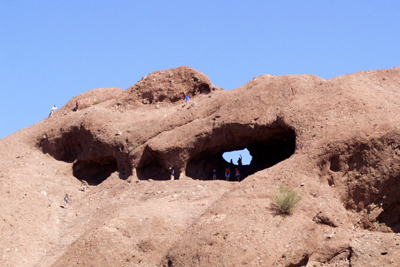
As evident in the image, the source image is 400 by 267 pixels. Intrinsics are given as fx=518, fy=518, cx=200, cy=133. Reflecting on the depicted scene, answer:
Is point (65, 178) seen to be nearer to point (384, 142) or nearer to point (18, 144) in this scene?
point (18, 144)

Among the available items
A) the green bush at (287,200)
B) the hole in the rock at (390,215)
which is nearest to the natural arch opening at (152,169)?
the green bush at (287,200)

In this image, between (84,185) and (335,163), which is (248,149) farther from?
(84,185)

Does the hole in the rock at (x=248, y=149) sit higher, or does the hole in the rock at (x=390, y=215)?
the hole in the rock at (x=248, y=149)

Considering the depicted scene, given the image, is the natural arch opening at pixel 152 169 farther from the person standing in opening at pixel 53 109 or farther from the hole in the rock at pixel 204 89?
the person standing in opening at pixel 53 109

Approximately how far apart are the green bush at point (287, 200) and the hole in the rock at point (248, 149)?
4129 millimetres

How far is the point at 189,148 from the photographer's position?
21469 millimetres

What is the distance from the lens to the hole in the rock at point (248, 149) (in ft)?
66.7

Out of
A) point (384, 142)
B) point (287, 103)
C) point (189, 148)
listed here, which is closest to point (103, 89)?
point (189, 148)

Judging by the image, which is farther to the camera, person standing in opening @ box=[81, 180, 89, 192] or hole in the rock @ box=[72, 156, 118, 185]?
hole in the rock @ box=[72, 156, 118, 185]

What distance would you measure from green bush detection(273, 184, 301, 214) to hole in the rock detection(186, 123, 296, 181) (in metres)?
4.13

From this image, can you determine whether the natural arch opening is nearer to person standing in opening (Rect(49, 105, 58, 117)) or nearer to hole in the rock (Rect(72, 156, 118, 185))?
hole in the rock (Rect(72, 156, 118, 185))

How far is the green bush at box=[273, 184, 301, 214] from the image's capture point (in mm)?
15086

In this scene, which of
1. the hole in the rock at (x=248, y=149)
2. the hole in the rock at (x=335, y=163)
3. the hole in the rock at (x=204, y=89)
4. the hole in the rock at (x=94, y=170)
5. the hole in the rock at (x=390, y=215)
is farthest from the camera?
the hole in the rock at (x=204, y=89)

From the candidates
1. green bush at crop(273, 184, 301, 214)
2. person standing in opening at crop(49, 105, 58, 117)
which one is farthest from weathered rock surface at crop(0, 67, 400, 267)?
person standing in opening at crop(49, 105, 58, 117)
